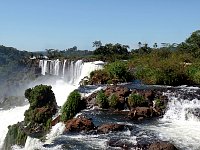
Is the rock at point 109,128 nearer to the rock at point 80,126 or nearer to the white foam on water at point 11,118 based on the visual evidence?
the rock at point 80,126

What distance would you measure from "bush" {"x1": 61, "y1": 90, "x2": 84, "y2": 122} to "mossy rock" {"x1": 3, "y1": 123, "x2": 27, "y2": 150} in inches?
152

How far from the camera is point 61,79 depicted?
58594 millimetres

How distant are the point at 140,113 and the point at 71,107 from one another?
12.1 feet

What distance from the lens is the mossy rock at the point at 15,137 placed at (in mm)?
22513

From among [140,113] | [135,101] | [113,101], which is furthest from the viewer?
[113,101]

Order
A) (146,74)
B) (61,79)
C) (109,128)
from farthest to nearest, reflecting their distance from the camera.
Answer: (61,79)
(146,74)
(109,128)

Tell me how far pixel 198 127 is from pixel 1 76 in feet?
272

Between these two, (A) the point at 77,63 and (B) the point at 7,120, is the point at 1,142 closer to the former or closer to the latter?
(B) the point at 7,120

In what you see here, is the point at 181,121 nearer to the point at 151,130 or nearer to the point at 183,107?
the point at 183,107

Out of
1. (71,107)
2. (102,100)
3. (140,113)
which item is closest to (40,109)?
(71,107)

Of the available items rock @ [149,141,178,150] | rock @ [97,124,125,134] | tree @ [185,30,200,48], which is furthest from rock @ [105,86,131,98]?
tree @ [185,30,200,48]

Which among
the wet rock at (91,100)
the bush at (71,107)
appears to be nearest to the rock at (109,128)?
the bush at (71,107)

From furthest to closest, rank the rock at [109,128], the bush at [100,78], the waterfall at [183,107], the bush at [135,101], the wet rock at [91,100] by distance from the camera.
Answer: the bush at [100,78]
the wet rock at [91,100]
the bush at [135,101]
the waterfall at [183,107]
the rock at [109,128]

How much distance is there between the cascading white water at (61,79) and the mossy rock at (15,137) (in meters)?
0.80
